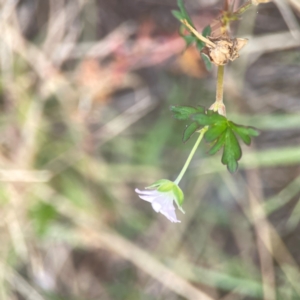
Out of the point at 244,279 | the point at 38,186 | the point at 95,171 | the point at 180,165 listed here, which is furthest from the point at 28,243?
the point at 244,279

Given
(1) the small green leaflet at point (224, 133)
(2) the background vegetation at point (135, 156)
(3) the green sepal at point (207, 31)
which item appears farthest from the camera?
(2) the background vegetation at point (135, 156)

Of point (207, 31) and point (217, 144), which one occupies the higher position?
point (207, 31)

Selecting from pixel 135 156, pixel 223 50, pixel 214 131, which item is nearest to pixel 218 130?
pixel 214 131

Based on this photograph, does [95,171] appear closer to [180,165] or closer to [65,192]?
[65,192]

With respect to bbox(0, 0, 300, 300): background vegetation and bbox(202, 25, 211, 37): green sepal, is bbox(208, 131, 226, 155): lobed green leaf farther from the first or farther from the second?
bbox(0, 0, 300, 300): background vegetation

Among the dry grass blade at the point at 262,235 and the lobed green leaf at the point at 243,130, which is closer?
the lobed green leaf at the point at 243,130

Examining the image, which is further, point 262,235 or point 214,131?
point 262,235

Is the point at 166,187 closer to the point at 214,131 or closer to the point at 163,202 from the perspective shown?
the point at 163,202

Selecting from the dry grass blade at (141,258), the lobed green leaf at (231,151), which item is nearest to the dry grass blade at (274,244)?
the dry grass blade at (141,258)

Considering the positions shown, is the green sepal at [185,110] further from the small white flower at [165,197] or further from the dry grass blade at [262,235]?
the dry grass blade at [262,235]
